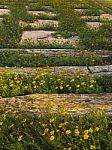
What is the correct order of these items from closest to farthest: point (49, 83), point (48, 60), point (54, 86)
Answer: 1. point (54, 86)
2. point (49, 83)
3. point (48, 60)

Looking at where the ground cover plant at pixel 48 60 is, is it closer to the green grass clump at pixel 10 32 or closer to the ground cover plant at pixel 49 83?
the ground cover plant at pixel 49 83

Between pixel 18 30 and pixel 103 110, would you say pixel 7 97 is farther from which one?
pixel 18 30

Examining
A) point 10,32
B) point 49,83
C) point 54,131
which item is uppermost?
point 54,131

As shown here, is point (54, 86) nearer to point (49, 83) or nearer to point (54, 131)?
point (49, 83)

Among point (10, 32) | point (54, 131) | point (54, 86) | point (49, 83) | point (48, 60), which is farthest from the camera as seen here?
point (10, 32)

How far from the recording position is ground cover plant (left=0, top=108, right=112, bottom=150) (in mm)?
4328

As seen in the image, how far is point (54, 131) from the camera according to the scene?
459 centimetres

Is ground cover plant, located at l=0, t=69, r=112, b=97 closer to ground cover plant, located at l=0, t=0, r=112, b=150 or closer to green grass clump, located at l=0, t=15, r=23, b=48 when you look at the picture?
ground cover plant, located at l=0, t=0, r=112, b=150

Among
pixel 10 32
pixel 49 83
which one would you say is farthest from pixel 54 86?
pixel 10 32

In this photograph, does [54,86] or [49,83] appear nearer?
[54,86]

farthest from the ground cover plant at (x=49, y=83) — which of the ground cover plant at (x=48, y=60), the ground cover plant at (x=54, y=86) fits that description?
the ground cover plant at (x=48, y=60)

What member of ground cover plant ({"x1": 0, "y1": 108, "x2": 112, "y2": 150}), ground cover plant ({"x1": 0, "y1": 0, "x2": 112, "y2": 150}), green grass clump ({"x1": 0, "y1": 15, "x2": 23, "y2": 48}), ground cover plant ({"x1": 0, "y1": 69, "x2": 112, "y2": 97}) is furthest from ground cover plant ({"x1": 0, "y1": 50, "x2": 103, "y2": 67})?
ground cover plant ({"x1": 0, "y1": 108, "x2": 112, "y2": 150})

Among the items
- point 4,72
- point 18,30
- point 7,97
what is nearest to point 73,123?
point 7,97

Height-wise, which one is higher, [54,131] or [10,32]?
[54,131]
